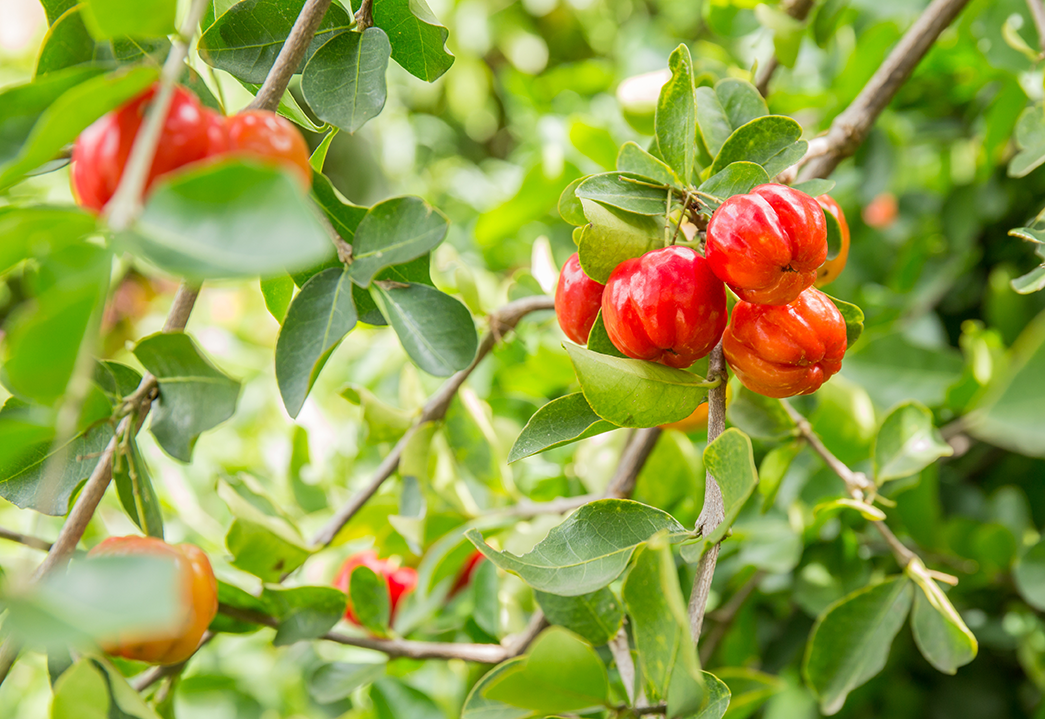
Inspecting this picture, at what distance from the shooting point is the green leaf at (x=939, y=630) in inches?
21.4

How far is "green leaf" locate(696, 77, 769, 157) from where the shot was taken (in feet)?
1.83

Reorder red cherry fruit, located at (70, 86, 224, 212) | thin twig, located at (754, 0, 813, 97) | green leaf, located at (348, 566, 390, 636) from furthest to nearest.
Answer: thin twig, located at (754, 0, 813, 97) < green leaf, located at (348, 566, 390, 636) < red cherry fruit, located at (70, 86, 224, 212)

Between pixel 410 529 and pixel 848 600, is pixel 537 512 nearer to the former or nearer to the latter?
pixel 410 529

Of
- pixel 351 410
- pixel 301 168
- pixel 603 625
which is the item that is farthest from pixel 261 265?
pixel 351 410

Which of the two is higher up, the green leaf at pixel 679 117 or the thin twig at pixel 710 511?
the green leaf at pixel 679 117

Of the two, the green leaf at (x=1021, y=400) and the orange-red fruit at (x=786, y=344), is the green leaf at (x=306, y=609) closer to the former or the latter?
the orange-red fruit at (x=786, y=344)

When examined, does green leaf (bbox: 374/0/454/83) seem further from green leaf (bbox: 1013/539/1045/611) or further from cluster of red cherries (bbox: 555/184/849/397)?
green leaf (bbox: 1013/539/1045/611)

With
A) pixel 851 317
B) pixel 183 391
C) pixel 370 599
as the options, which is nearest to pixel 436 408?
pixel 370 599

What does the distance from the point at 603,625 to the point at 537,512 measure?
190mm

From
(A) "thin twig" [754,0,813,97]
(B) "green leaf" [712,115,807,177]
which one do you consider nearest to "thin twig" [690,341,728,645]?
(B) "green leaf" [712,115,807,177]

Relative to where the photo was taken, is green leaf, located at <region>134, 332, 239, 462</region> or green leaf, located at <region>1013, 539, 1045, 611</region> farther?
green leaf, located at <region>1013, 539, 1045, 611</region>

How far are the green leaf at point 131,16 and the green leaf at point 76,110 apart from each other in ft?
0.05

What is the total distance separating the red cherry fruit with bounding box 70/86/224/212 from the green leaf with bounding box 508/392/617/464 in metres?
0.23

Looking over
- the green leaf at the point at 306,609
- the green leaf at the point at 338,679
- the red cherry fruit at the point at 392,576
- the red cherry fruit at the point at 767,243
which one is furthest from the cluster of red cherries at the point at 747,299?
the red cherry fruit at the point at 392,576
